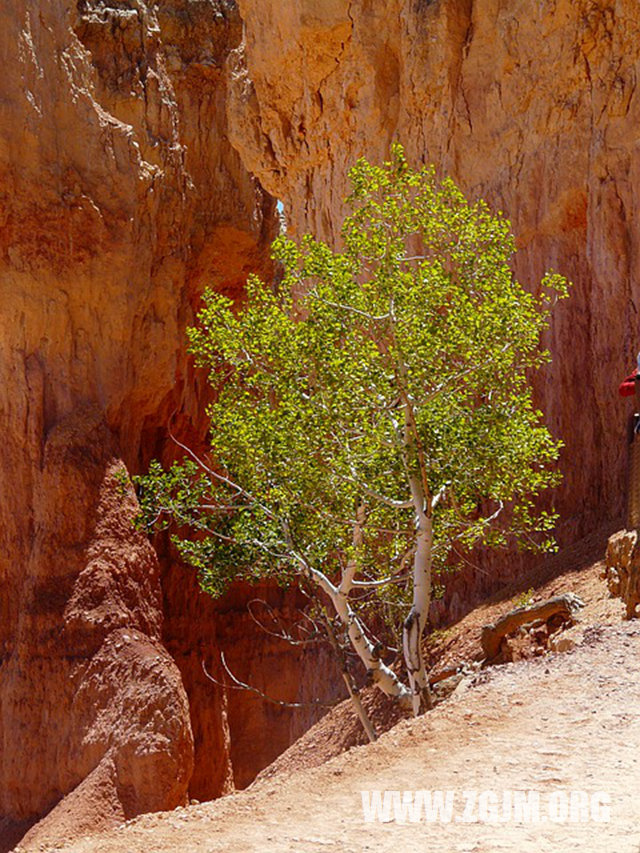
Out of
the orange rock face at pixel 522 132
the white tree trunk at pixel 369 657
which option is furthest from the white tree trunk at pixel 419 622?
the orange rock face at pixel 522 132

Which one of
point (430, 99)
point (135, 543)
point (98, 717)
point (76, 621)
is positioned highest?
point (430, 99)

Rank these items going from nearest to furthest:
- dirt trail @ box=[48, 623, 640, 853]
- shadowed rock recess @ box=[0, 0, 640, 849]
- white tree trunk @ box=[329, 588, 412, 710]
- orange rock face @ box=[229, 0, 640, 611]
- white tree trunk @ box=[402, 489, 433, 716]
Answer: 1. dirt trail @ box=[48, 623, 640, 853]
2. white tree trunk @ box=[402, 489, 433, 716]
3. white tree trunk @ box=[329, 588, 412, 710]
4. orange rock face @ box=[229, 0, 640, 611]
5. shadowed rock recess @ box=[0, 0, 640, 849]

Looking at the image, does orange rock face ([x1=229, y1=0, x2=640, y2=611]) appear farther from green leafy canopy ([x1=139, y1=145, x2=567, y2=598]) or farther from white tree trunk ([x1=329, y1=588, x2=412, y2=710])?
white tree trunk ([x1=329, y1=588, x2=412, y2=710])

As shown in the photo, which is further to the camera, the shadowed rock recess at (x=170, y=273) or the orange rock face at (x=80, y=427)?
the orange rock face at (x=80, y=427)

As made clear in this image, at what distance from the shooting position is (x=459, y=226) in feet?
41.0

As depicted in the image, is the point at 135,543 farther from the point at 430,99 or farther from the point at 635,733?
the point at 635,733

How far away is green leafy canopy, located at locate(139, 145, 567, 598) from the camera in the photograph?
11648 mm

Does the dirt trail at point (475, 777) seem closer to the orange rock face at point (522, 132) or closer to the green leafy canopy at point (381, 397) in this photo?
the green leafy canopy at point (381, 397)

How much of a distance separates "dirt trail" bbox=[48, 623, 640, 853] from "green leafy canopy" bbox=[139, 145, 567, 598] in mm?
3328

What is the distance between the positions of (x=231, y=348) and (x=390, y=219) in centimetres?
218

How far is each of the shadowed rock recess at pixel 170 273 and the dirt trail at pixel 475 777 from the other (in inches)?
305

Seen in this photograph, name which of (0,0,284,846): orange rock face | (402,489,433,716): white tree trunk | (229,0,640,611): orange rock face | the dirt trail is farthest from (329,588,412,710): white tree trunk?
(0,0,284,846): orange rock face

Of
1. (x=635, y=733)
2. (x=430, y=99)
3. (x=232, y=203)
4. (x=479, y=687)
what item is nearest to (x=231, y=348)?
(x=479, y=687)

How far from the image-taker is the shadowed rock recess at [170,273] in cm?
1675
